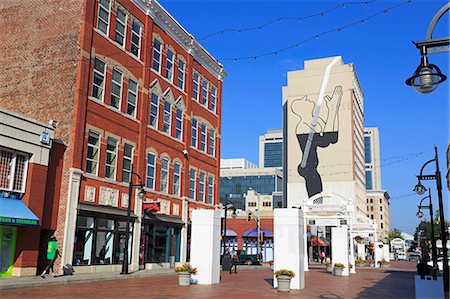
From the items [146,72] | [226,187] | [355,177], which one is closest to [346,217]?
[146,72]

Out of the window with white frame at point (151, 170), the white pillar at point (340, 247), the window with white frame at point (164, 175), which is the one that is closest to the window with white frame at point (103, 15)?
the window with white frame at point (151, 170)

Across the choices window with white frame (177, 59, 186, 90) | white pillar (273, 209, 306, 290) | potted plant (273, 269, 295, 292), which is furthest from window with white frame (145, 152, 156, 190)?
potted plant (273, 269, 295, 292)

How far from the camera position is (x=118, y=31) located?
97.5ft

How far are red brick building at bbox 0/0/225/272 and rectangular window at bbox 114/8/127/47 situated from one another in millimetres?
84

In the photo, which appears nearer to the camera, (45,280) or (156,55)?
(45,280)

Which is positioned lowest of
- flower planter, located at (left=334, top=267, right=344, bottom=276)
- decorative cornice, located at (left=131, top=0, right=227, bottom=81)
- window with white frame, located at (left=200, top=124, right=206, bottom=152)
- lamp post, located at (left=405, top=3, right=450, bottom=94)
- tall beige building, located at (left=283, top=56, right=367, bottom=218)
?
flower planter, located at (left=334, top=267, right=344, bottom=276)

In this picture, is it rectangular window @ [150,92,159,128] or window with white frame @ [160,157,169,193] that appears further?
window with white frame @ [160,157,169,193]

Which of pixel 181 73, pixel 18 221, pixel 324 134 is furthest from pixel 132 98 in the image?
pixel 324 134

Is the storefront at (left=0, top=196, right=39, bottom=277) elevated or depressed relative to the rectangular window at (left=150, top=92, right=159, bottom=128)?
depressed

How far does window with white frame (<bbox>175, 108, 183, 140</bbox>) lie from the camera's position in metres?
36.1

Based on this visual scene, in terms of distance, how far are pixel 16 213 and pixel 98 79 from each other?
9813mm

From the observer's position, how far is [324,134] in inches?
4796

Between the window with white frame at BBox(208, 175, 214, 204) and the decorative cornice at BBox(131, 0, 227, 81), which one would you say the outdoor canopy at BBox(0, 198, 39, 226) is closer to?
the decorative cornice at BBox(131, 0, 227, 81)

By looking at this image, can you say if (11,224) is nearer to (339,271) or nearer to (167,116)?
(167,116)
